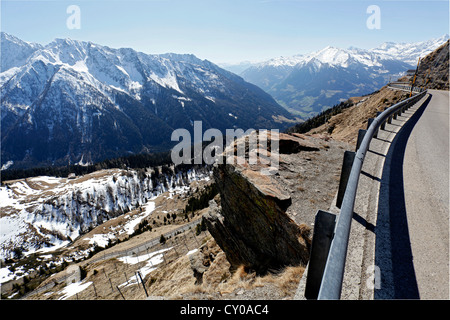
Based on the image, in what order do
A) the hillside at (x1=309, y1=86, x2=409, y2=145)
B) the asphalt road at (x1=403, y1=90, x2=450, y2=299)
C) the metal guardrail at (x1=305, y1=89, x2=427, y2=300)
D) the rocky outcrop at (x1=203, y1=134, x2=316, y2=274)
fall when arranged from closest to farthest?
the metal guardrail at (x1=305, y1=89, x2=427, y2=300) → the asphalt road at (x1=403, y1=90, x2=450, y2=299) → the rocky outcrop at (x1=203, y1=134, x2=316, y2=274) → the hillside at (x1=309, y1=86, x2=409, y2=145)

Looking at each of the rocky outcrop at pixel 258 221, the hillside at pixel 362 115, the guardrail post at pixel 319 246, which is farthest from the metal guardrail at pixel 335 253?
the hillside at pixel 362 115

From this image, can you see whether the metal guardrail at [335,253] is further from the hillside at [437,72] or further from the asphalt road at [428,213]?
the hillside at [437,72]

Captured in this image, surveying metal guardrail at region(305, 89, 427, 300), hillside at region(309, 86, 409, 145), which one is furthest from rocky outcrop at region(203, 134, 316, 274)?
hillside at region(309, 86, 409, 145)

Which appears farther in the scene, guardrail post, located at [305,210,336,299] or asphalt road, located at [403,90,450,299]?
asphalt road, located at [403,90,450,299]

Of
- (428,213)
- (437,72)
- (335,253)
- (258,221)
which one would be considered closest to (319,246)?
(335,253)

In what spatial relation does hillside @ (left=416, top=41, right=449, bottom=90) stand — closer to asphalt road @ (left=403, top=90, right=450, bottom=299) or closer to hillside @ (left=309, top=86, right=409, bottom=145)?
hillside @ (left=309, top=86, right=409, bottom=145)

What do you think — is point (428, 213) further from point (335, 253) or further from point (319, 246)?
point (335, 253)
